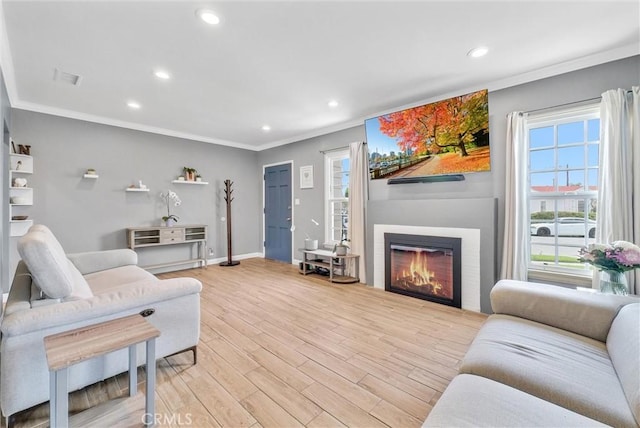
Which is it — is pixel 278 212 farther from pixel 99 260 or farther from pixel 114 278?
pixel 114 278

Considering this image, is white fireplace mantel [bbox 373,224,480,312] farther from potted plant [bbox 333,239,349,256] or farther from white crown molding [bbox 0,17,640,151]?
white crown molding [bbox 0,17,640,151]

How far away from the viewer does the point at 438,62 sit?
261cm

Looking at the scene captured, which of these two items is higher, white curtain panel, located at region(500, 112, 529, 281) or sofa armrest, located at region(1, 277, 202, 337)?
white curtain panel, located at region(500, 112, 529, 281)

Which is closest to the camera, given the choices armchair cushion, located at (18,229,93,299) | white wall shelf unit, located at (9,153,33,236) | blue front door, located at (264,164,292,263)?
armchair cushion, located at (18,229,93,299)

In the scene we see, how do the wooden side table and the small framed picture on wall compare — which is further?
the small framed picture on wall

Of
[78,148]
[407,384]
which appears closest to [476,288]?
[407,384]

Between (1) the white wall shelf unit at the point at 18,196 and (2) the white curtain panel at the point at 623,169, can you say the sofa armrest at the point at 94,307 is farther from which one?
(2) the white curtain panel at the point at 623,169

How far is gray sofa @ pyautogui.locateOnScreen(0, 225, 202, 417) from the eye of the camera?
1.38 metres

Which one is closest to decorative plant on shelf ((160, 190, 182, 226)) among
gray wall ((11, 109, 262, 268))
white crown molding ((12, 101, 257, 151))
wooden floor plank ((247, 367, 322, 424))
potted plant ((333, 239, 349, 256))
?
gray wall ((11, 109, 262, 268))

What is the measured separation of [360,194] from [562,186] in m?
2.34

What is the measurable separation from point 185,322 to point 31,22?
2508mm

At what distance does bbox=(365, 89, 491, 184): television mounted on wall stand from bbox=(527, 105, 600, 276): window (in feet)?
1.71

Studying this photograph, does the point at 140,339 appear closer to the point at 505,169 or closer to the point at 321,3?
the point at 321,3

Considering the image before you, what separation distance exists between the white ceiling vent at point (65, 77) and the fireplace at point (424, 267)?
4033mm
